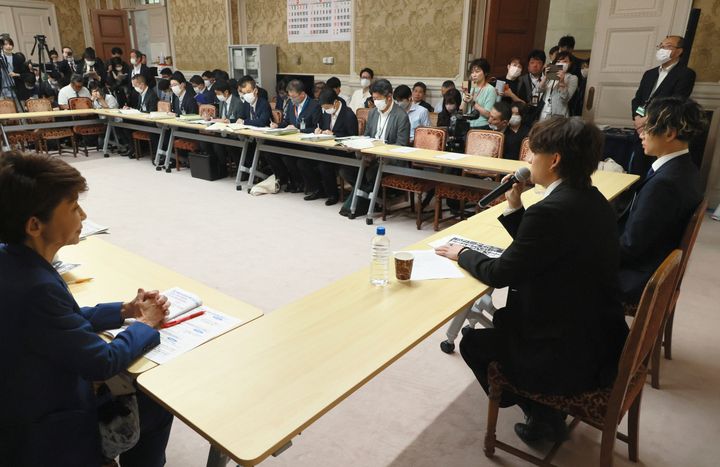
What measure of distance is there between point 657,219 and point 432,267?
98 centimetres

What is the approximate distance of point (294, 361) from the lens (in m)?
1.25

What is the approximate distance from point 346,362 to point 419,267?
2.21 ft

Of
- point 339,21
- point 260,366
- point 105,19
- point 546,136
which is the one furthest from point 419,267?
point 105,19

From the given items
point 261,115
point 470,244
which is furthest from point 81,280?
point 261,115

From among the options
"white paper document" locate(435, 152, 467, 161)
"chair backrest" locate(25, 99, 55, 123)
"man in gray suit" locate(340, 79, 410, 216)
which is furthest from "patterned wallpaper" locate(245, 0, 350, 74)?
"white paper document" locate(435, 152, 467, 161)

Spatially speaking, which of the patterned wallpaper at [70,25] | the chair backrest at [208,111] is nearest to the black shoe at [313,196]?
the chair backrest at [208,111]

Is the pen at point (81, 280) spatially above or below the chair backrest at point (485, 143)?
below

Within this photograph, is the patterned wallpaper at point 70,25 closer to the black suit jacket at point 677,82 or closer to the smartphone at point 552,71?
the smartphone at point 552,71

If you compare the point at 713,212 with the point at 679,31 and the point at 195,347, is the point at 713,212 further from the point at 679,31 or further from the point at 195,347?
the point at 195,347

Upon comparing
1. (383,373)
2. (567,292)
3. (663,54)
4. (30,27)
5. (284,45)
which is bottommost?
(383,373)

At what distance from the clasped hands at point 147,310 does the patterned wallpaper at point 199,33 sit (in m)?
8.87

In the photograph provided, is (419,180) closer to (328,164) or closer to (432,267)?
(328,164)

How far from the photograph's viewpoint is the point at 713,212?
4941mm

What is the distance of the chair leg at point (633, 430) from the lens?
5.72ft
